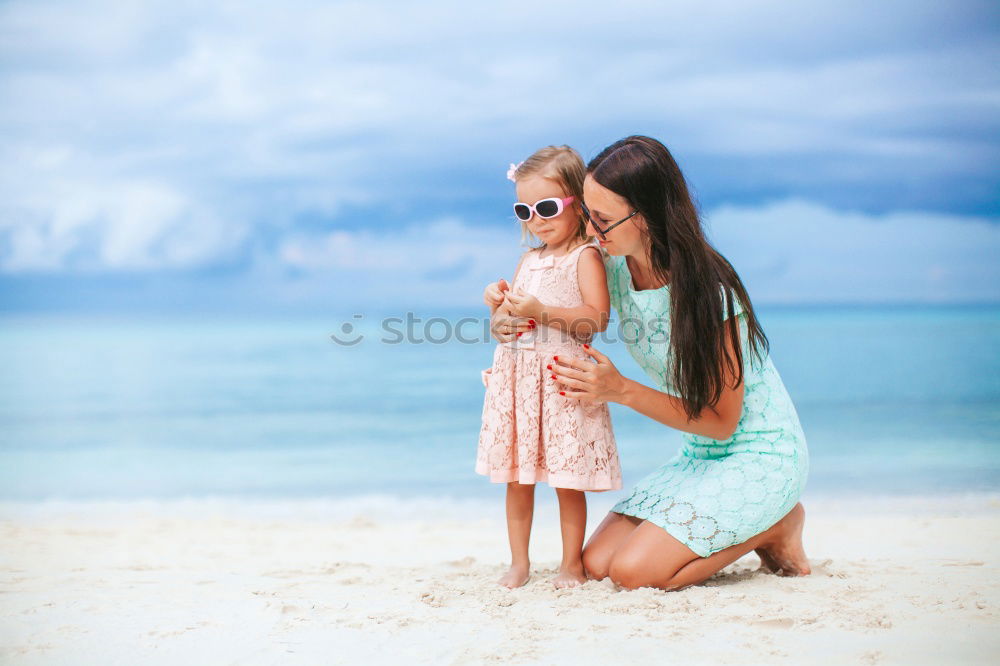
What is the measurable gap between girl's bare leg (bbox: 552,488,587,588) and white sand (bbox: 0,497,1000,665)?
0.07m

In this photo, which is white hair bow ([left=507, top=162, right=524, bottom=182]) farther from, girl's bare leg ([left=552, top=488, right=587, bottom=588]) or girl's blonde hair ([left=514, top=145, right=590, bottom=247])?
girl's bare leg ([left=552, top=488, right=587, bottom=588])

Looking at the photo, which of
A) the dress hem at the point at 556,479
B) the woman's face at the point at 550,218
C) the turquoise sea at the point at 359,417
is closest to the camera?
the dress hem at the point at 556,479

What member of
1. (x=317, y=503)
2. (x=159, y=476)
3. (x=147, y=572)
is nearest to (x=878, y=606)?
(x=147, y=572)

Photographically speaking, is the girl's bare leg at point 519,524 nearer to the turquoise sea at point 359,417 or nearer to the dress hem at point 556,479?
the dress hem at point 556,479

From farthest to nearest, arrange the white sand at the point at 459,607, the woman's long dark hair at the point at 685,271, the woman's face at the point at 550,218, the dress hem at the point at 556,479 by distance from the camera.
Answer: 1. the woman's face at the point at 550,218
2. the dress hem at the point at 556,479
3. the woman's long dark hair at the point at 685,271
4. the white sand at the point at 459,607

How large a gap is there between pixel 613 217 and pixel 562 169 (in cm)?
30

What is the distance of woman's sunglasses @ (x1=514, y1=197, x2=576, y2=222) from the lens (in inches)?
110

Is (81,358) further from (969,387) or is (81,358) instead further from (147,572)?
(969,387)

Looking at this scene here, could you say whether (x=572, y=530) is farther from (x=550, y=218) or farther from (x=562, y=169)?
(x=562, y=169)

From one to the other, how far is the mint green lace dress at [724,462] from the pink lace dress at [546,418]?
7.9 inches

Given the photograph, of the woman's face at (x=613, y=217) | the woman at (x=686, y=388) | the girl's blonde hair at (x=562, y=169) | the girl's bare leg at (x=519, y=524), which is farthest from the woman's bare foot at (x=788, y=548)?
the girl's blonde hair at (x=562, y=169)

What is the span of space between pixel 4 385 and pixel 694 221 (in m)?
10.7

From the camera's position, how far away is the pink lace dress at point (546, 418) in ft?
9.08

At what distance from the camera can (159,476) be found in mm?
6164
